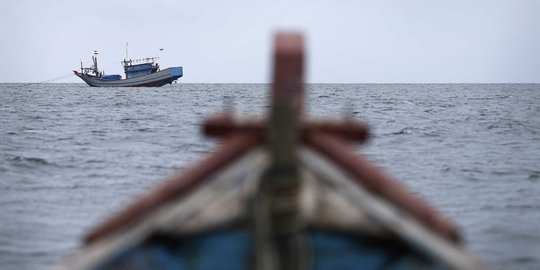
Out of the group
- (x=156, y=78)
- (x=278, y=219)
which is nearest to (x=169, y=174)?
(x=278, y=219)

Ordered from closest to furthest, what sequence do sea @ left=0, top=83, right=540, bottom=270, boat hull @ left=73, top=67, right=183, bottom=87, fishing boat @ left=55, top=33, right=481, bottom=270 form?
fishing boat @ left=55, top=33, right=481, bottom=270
sea @ left=0, top=83, right=540, bottom=270
boat hull @ left=73, top=67, right=183, bottom=87

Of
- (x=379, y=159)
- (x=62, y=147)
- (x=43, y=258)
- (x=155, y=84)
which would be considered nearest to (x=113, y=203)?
(x=43, y=258)

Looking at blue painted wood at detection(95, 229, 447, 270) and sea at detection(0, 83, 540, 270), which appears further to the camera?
sea at detection(0, 83, 540, 270)

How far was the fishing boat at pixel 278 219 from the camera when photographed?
2822 mm

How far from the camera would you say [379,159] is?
19.0 meters

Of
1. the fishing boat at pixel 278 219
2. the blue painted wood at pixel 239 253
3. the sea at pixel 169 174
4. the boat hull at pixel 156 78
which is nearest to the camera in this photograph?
the fishing boat at pixel 278 219

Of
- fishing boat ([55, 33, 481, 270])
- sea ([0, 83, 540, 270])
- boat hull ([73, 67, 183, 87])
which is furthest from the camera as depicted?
boat hull ([73, 67, 183, 87])

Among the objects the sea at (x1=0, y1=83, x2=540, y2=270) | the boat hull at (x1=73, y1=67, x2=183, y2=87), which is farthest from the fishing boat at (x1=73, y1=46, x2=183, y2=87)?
the sea at (x1=0, y1=83, x2=540, y2=270)

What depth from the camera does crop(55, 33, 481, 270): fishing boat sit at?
2822mm

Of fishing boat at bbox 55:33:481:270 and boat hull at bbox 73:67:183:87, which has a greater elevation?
fishing boat at bbox 55:33:481:270

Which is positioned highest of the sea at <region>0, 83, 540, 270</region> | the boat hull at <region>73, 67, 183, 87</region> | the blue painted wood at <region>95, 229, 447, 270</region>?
the blue painted wood at <region>95, 229, 447, 270</region>

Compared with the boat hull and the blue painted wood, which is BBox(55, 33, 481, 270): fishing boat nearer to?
the blue painted wood

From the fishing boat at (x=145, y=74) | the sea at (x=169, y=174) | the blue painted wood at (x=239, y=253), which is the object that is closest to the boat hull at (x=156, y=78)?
the fishing boat at (x=145, y=74)

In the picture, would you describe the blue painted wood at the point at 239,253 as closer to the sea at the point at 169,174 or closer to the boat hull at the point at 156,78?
the sea at the point at 169,174
